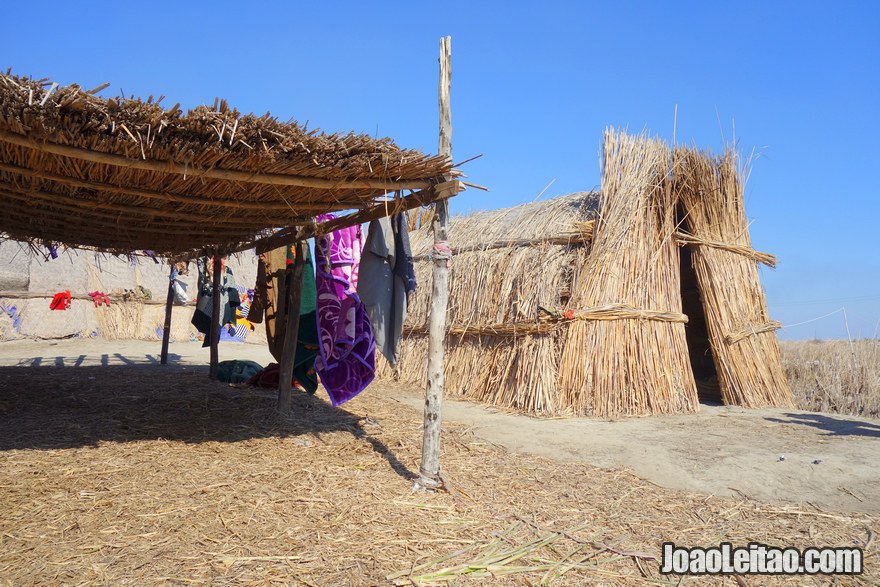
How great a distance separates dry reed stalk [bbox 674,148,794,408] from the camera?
7336 mm

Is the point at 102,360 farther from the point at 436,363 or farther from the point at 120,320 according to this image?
the point at 436,363

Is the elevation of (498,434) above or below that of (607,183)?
below

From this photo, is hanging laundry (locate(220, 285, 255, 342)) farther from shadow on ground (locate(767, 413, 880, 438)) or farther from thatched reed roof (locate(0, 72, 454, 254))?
shadow on ground (locate(767, 413, 880, 438))

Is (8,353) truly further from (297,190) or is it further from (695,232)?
(695,232)

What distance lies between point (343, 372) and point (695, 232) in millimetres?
5025

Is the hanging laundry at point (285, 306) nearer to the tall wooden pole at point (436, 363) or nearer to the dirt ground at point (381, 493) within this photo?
the dirt ground at point (381, 493)

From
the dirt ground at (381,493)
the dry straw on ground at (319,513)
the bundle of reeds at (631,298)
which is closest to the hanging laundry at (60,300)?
the dirt ground at (381,493)

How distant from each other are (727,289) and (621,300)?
67.8 inches

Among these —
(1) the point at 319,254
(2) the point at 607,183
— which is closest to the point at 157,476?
(1) the point at 319,254

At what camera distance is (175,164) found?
315cm

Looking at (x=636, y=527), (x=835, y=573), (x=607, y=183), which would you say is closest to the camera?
(x=835, y=573)

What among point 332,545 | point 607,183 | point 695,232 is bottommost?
point 332,545

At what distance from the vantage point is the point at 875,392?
7.18 meters

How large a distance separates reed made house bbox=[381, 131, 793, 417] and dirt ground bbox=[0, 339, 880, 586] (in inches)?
30.5
